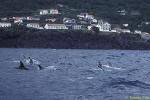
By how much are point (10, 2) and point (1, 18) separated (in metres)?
21.5

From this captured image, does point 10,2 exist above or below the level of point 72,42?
above

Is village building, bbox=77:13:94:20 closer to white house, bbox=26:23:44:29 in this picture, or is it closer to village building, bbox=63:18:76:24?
village building, bbox=63:18:76:24

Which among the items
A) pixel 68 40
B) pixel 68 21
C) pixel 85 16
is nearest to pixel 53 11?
pixel 85 16

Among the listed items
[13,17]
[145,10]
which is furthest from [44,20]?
[145,10]

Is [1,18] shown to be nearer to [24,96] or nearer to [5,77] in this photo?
[5,77]

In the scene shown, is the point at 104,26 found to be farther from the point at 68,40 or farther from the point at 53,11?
the point at 53,11

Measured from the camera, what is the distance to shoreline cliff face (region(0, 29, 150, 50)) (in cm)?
13538

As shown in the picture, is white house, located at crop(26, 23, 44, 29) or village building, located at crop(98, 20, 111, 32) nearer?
white house, located at crop(26, 23, 44, 29)

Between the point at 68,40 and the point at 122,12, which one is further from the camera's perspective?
the point at 122,12

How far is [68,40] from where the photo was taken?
140 metres

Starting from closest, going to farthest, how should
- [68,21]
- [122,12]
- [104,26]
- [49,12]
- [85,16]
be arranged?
[104,26]
[68,21]
[85,16]
[49,12]
[122,12]

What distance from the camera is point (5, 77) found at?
48.8 meters

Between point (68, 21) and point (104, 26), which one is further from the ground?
point (68, 21)

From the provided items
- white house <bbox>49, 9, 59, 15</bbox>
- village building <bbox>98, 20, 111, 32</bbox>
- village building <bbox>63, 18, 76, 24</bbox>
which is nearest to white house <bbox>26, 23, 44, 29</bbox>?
village building <bbox>63, 18, 76, 24</bbox>
